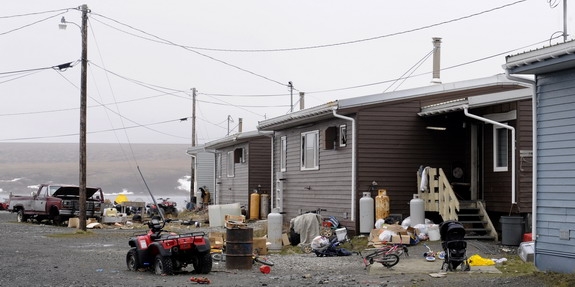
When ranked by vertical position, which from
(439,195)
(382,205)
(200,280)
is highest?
(439,195)

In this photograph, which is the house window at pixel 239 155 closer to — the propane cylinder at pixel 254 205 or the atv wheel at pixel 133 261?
the propane cylinder at pixel 254 205

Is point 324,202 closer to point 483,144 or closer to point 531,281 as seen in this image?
point 483,144

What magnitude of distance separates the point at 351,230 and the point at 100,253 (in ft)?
23.3

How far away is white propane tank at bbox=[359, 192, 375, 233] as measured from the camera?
2291 centimetres

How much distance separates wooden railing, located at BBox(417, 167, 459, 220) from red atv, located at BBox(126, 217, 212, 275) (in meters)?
7.35

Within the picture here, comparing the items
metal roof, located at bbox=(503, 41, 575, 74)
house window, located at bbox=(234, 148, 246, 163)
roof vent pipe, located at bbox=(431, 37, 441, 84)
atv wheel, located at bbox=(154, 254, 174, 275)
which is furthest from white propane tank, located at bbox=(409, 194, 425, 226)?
house window, located at bbox=(234, 148, 246, 163)

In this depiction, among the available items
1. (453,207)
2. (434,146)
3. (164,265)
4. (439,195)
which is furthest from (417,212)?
(164,265)

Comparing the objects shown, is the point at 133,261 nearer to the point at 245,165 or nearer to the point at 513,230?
the point at 513,230

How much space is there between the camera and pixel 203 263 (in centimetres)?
1661

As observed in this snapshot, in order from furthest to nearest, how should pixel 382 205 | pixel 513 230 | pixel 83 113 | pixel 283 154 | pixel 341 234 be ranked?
pixel 83 113 < pixel 283 154 < pixel 382 205 < pixel 341 234 < pixel 513 230

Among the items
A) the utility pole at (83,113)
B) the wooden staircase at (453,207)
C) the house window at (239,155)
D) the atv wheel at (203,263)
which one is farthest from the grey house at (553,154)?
the house window at (239,155)

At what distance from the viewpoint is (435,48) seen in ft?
88.4

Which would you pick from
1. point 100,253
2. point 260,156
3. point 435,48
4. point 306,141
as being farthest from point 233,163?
point 100,253

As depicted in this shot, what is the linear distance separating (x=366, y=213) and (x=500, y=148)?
404 cm
